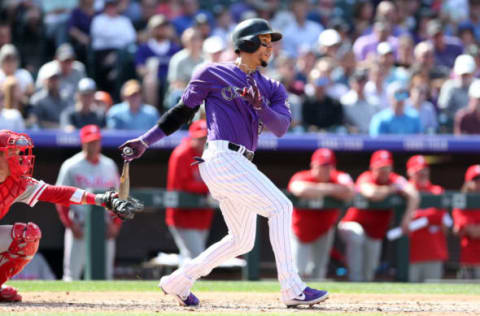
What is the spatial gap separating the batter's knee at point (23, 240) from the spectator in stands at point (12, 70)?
479 centimetres

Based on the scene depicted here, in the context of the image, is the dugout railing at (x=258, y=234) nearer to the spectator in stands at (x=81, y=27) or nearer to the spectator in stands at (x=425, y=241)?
the spectator in stands at (x=425, y=241)

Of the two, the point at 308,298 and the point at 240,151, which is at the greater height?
the point at 240,151

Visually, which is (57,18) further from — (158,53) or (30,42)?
(158,53)

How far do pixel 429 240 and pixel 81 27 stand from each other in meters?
5.21

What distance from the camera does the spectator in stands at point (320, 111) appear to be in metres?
9.95

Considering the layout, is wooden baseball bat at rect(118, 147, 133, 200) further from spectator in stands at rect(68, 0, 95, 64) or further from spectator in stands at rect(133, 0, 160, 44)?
spectator in stands at rect(133, 0, 160, 44)

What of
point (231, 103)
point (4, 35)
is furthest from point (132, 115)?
point (231, 103)

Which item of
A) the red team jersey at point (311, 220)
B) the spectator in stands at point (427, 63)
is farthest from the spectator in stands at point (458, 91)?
the red team jersey at point (311, 220)

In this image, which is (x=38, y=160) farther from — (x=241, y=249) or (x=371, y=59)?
(x=241, y=249)

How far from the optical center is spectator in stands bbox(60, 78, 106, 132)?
925 cm

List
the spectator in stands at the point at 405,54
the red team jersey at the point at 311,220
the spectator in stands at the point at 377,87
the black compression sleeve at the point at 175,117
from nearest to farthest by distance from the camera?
the black compression sleeve at the point at 175,117 → the red team jersey at the point at 311,220 → the spectator in stands at the point at 377,87 → the spectator in stands at the point at 405,54

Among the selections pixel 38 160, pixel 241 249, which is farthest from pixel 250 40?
pixel 38 160

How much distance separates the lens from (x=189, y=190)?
8.56 meters


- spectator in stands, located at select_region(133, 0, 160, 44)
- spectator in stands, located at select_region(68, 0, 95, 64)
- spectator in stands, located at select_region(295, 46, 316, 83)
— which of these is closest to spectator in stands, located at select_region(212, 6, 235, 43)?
spectator in stands, located at select_region(133, 0, 160, 44)
